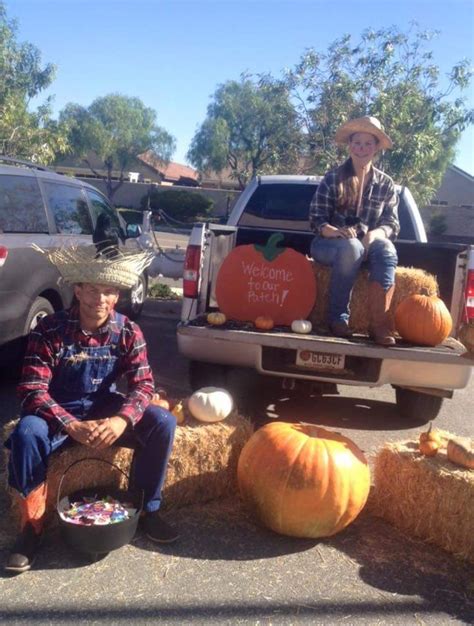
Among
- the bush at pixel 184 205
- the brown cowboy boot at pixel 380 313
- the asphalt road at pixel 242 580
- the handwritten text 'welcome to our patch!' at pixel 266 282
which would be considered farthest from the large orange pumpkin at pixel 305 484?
the bush at pixel 184 205

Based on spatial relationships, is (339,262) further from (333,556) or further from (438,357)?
(333,556)

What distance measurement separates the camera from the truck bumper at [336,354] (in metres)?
4.15

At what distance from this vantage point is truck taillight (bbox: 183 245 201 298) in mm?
4867

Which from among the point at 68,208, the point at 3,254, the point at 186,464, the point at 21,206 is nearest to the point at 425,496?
the point at 186,464

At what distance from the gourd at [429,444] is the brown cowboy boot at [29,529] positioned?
2.08 metres

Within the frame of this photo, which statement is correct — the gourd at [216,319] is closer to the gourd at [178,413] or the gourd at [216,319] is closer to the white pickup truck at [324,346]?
the white pickup truck at [324,346]

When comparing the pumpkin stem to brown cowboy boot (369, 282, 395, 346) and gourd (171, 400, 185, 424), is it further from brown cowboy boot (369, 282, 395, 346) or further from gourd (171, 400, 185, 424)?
gourd (171, 400, 185, 424)

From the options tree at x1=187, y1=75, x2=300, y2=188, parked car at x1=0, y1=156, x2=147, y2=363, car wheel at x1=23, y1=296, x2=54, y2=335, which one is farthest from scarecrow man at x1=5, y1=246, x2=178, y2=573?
tree at x1=187, y1=75, x2=300, y2=188

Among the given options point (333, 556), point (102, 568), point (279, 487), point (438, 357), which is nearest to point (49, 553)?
point (102, 568)

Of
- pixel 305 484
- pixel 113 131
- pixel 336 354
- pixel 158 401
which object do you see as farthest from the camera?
pixel 113 131

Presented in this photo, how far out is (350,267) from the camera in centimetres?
461

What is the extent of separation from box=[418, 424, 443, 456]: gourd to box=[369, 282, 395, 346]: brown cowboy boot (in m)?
0.84

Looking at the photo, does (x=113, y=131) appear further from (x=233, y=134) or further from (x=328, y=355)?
(x=328, y=355)

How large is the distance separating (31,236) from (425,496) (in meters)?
3.84
